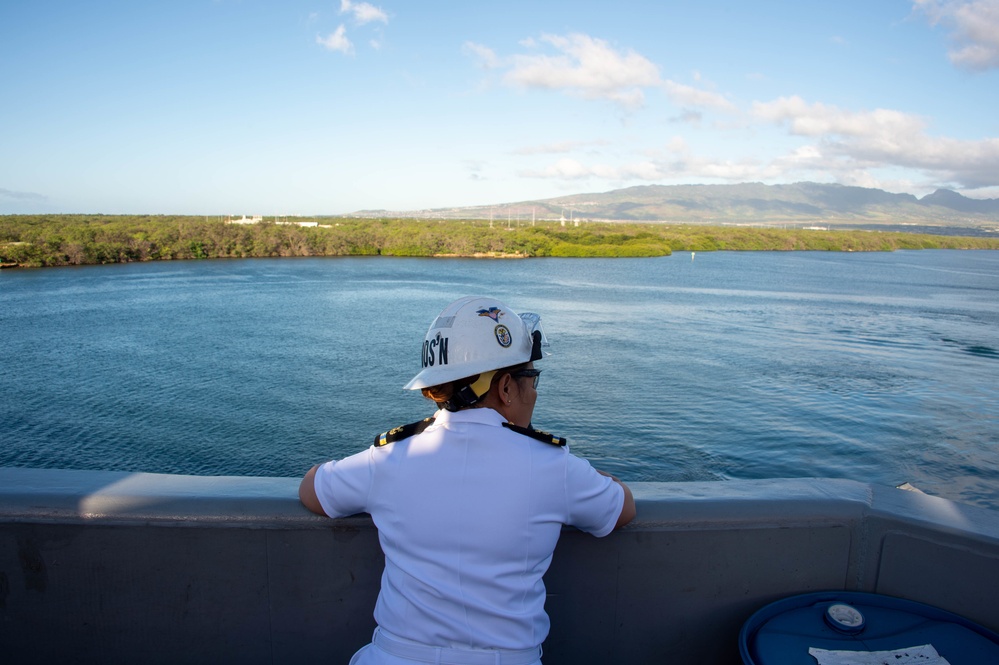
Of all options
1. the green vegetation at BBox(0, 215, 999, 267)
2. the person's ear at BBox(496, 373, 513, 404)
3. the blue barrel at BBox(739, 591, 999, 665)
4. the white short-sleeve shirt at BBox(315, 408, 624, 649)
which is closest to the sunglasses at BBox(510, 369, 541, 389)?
the person's ear at BBox(496, 373, 513, 404)

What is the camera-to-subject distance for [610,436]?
17406mm

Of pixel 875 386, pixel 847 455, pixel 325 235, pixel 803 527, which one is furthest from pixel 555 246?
pixel 803 527

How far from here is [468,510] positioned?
165cm

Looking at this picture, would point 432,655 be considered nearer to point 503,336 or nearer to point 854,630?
point 503,336

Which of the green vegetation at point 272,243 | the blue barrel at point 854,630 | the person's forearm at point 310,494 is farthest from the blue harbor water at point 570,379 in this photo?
the person's forearm at point 310,494

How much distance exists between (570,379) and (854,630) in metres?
20.5

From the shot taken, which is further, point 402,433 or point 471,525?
point 402,433

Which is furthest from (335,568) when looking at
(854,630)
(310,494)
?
(854,630)

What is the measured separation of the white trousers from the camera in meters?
1.66

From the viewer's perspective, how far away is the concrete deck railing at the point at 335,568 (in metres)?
2.11

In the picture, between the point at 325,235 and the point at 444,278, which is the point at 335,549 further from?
the point at 325,235

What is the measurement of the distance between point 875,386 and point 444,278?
40221 mm

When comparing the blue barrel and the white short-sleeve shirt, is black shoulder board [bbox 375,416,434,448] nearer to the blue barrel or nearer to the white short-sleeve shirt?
the white short-sleeve shirt

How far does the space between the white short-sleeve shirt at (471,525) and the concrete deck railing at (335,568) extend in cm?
43
